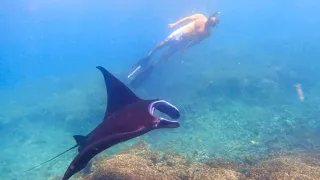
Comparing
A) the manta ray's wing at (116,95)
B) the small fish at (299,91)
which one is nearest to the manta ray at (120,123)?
the manta ray's wing at (116,95)

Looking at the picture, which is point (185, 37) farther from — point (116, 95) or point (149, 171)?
point (116, 95)

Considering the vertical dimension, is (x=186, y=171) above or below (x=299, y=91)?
above

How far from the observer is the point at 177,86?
20.0 metres

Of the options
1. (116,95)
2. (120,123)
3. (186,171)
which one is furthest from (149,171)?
(120,123)

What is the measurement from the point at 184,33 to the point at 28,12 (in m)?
75.8

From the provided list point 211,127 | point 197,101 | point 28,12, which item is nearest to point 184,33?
point 197,101

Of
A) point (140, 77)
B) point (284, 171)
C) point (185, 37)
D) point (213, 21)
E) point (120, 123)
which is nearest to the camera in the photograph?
point (120, 123)

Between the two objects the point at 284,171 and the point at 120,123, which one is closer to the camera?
the point at 120,123

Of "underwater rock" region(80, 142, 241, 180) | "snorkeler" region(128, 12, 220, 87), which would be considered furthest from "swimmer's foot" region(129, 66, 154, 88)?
"underwater rock" region(80, 142, 241, 180)

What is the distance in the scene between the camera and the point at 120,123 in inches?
159

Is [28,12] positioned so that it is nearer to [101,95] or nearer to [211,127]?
[101,95]

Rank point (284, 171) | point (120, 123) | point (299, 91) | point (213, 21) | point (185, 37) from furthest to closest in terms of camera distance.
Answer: point (299, 91) → point (185, 37) → point (213, 21) → point (284, 171) → point (120, 123)

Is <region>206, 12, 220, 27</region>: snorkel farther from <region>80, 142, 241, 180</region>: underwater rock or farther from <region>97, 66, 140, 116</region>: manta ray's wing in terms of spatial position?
<region>97, 66, 140, 116</region>: manta ray's wing

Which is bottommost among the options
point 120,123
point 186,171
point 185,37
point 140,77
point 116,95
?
point 186,171
